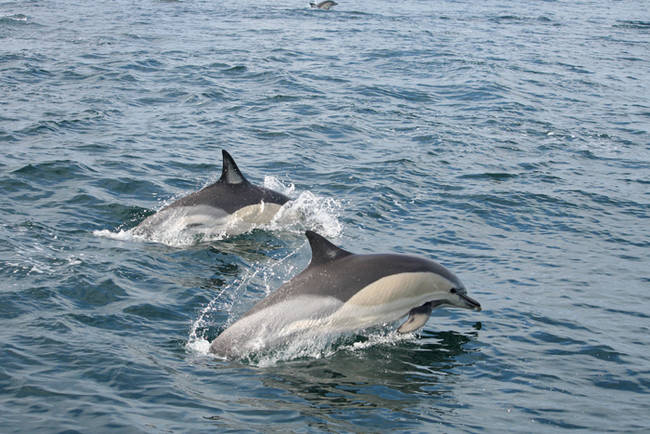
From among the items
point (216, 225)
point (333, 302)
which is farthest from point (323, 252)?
point (216, 225)

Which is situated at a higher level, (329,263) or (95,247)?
(329,263)

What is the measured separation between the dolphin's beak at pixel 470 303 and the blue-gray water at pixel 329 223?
0.95 feet

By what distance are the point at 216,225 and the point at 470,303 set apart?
4.95 metres

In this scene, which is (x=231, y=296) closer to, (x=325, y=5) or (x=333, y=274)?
(x=333, y=274)

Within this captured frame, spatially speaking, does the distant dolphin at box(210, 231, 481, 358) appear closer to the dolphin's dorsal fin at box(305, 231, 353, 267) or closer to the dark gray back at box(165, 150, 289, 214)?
the dolphin's dorsal fin at box(305, 231, 353, 267)

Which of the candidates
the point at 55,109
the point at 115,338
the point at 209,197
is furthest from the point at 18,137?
the point at 115,338

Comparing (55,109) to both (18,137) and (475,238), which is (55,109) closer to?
(18,137)

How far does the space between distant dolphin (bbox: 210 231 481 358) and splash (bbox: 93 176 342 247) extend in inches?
161

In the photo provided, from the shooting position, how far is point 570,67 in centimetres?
2988

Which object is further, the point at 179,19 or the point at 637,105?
the point at 179,19

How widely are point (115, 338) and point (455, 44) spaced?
26926 millimetres

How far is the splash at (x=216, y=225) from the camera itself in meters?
13.4

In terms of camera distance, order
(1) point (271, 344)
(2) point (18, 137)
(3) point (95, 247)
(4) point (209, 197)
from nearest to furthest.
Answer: (1) point (271, 344)
(3) point (95, 247)
(4) point (209, 197)
(2) point (18, 137)

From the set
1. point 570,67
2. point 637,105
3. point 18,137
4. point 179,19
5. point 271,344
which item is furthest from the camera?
point 179,19
